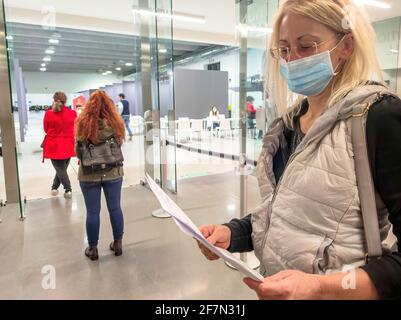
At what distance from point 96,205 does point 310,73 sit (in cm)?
243

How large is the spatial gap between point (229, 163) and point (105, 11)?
4245 millimetres

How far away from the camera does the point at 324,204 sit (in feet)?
2.30

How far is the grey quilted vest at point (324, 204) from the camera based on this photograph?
68 cm

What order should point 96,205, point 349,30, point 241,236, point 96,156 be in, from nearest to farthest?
point 349,30
point 241,236
point 96,156
point 96,205

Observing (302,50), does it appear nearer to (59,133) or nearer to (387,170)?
(387,170)

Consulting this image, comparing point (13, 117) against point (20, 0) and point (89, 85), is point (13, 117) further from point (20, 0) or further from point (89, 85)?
point (89, 85)

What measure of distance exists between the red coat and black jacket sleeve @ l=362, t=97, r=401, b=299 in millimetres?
4437

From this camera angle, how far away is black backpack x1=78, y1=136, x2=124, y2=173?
107 inches

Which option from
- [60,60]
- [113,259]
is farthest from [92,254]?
[60,60]

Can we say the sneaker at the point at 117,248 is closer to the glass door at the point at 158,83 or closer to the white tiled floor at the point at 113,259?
the white tiled floor at the point at 113,259

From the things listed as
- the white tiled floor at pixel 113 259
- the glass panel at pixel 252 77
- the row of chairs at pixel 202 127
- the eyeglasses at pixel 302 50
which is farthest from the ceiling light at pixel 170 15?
the eyeglasses at pixel 302 50

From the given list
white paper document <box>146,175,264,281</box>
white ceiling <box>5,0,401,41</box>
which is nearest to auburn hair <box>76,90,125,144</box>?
white paper document <box>146,175,264,281</box>

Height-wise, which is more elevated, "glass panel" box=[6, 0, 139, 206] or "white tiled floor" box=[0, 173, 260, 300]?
"glass panel" box=[6, 0, 139, 206]

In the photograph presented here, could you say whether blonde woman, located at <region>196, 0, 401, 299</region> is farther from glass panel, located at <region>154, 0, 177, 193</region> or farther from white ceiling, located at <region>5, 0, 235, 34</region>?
white ceiling, located at <region>5, 0, 235, 34</region>
